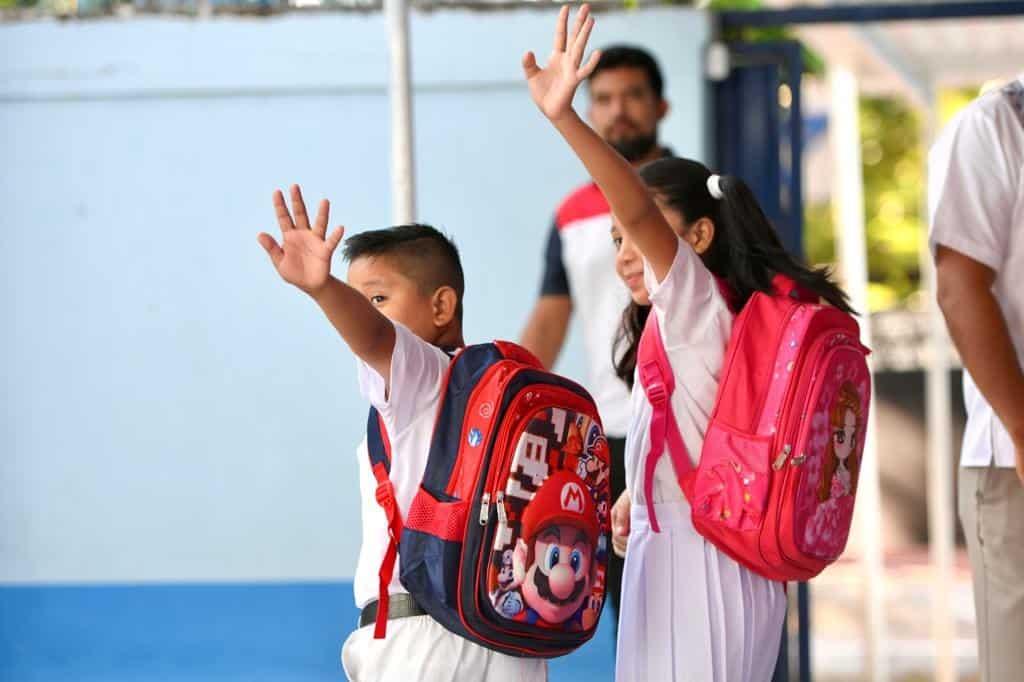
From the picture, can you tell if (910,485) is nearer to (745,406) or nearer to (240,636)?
(240,636)

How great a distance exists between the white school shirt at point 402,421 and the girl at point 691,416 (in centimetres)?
43

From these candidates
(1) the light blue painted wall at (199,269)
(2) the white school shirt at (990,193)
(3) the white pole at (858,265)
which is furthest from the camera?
(3) the white pole at (858,265)

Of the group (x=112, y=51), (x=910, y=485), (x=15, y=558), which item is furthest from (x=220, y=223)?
(x=910, y=485)

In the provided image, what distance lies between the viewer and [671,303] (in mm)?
2830

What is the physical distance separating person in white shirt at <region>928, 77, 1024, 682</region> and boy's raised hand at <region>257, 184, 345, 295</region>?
1.23 m

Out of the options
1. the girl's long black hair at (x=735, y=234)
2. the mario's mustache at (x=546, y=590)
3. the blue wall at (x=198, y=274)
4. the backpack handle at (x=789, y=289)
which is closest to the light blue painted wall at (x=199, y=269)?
the blue wall at (x=198, y=274)

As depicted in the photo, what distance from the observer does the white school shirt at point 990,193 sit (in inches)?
119

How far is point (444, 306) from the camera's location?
9.50 ft

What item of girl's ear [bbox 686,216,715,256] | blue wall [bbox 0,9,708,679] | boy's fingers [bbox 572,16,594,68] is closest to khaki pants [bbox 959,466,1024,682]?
girl's ear [bbox 686,216,715,256]

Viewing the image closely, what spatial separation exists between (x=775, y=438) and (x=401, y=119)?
1.46 metres

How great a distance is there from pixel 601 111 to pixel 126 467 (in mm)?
2406

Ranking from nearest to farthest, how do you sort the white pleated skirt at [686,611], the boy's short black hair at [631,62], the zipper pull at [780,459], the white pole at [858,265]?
the zipper pull at [780,459]
the white pleated skirt at [686,611]
the boy's short black hair at [631,62]
the white pole at [858,265]

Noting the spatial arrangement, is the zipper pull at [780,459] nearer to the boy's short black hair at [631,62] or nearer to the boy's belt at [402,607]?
the boy's belt at [402,607]

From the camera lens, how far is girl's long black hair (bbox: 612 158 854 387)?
9.91 ft
